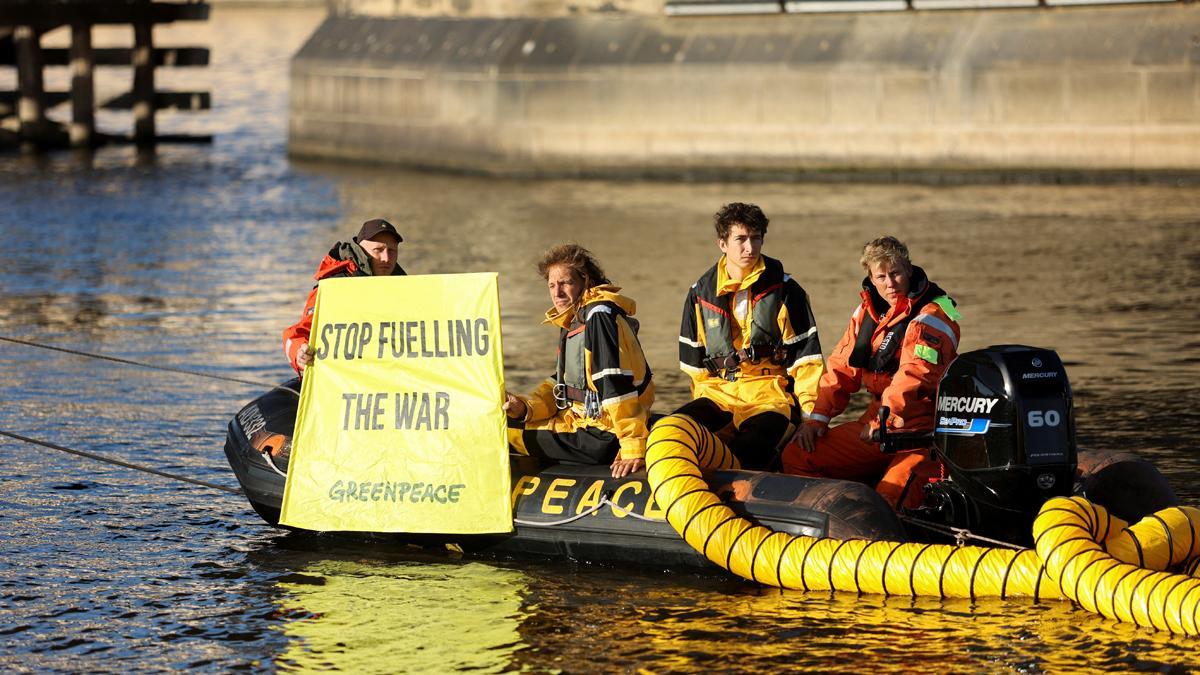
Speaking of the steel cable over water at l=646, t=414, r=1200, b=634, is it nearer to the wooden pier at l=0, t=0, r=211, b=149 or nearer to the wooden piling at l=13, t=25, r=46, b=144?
the wooden pier at l=0, t=0, r=211, b=149

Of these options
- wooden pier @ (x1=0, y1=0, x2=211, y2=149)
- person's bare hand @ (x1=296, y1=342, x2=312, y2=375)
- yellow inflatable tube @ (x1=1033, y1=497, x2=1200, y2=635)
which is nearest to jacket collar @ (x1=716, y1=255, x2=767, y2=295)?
yellow inflatable tube @ (x1=1033, y1=497, x2=1200, y2=635)

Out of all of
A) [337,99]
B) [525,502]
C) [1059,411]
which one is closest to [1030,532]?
[1059,411]

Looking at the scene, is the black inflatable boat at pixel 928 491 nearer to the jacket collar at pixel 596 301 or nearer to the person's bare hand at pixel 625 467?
the person's bare hand at pixel 625 467

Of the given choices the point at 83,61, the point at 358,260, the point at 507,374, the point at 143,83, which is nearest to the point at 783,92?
the point at 83,61

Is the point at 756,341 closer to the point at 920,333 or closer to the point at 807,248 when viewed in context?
the point at 920,333

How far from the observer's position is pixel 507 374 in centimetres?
1568

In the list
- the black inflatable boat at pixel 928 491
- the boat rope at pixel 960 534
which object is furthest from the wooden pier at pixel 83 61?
the boat rope at pixel 960 534

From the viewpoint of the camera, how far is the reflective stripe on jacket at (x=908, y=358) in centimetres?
973

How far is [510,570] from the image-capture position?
33.2 feet

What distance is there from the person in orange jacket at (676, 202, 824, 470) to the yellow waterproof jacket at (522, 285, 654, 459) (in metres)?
0.32

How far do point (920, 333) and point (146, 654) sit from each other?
4023 mm

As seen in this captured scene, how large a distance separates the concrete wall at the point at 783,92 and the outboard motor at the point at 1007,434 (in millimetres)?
20787

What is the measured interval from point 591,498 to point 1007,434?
216 cm

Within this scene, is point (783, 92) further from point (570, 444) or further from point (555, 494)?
point (555, 494)
